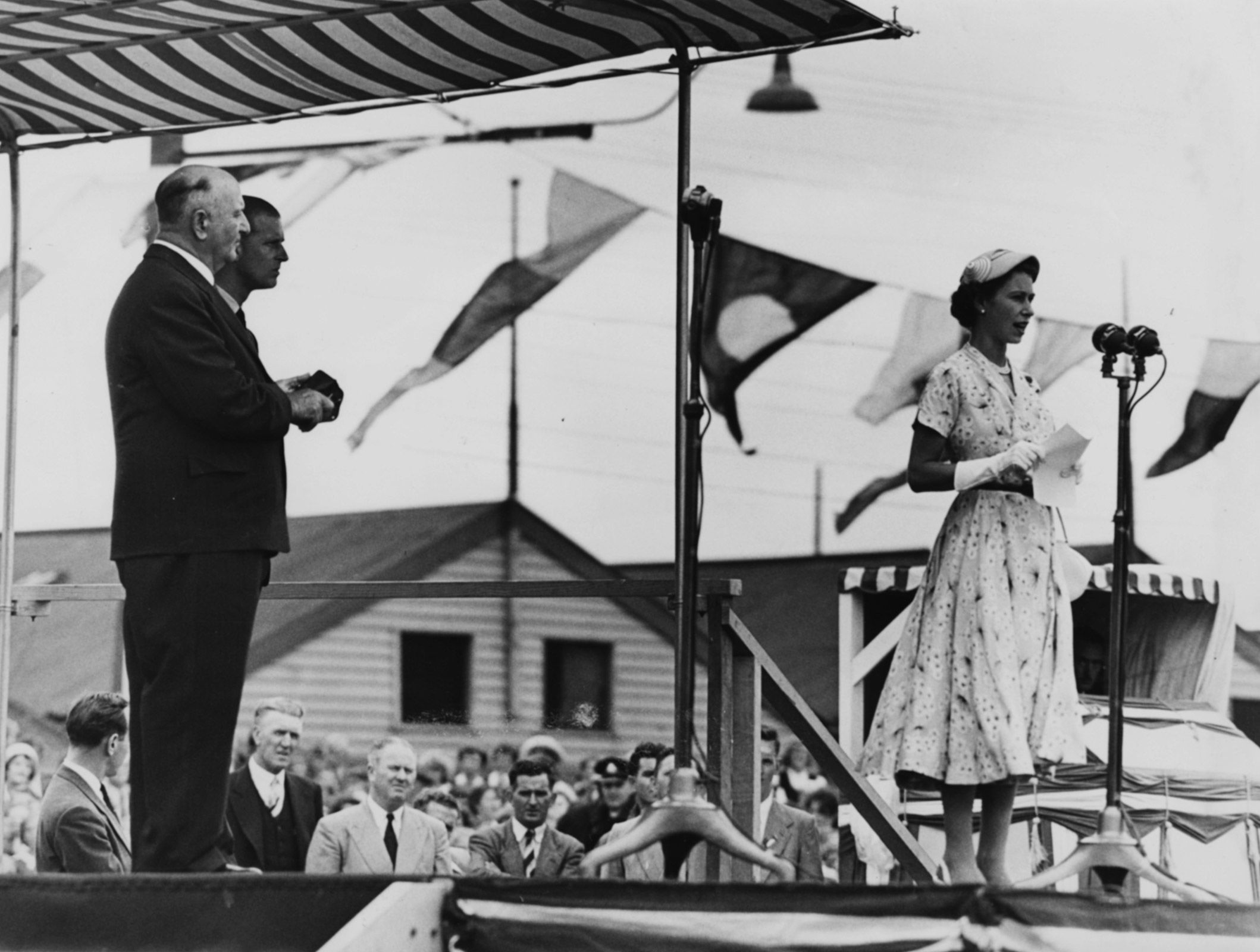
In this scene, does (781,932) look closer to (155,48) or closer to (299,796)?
(155,48)

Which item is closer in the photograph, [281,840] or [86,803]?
[86,803]

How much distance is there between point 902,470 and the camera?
15180 millimetres

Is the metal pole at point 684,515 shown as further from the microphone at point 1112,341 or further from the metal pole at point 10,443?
the metal pole at point 10,443

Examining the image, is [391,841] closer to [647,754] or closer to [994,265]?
[647,754]

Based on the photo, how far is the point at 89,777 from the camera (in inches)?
201

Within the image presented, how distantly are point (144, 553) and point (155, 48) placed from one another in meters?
1.69

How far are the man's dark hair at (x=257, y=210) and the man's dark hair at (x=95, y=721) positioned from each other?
5.04 feet

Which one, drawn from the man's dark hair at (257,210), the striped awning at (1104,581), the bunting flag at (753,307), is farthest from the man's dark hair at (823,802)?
the man's dark hair at (257,210)

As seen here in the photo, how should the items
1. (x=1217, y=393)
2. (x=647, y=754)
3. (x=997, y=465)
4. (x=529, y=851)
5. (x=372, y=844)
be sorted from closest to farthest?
(x=997, y=465), (x=372, y=844), (x=529, y=851), (x=647, y=754), (x=1217, y=393)

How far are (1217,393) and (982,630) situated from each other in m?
9.35

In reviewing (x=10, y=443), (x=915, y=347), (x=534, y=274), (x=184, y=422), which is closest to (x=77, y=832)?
(x=10, y=443)

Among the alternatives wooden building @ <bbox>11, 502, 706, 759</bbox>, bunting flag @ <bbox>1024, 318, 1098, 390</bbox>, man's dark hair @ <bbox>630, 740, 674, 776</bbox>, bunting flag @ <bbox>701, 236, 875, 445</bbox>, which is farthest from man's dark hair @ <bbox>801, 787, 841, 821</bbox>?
man's dark hair @ <bbox>630, 740, 674, 776</bbox>

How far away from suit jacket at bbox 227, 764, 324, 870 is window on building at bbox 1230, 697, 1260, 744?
6.56m

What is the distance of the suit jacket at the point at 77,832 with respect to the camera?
16.0ft
